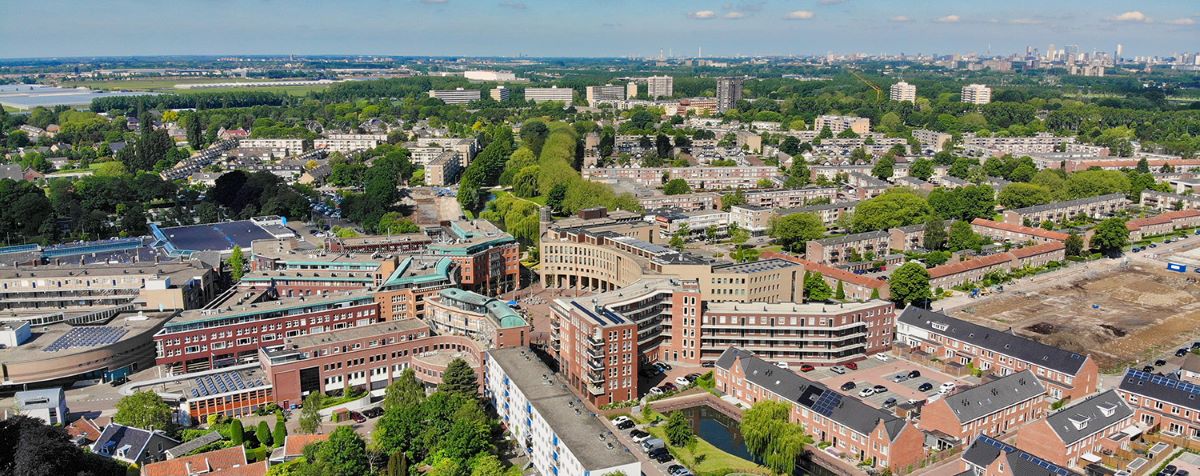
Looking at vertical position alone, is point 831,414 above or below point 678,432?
above

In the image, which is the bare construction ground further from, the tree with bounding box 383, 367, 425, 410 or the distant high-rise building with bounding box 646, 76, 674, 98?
the distant high-rise building with bounding box 646, 76, 674, 98

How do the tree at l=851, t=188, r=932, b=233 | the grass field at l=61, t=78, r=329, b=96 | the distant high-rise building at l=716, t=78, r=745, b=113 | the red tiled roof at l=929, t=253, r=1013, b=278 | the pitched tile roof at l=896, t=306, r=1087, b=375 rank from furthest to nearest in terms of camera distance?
the grass field at l=61, t=78, r=329, b=96 < the distant high-rise building at l=716, t=78, r=745, b=113 < the tree at l=851, t=188, r=932, b=233 < the red tiled roof at l=929, t=253, r=1013, b=278 < the pitched tile roof at l=896, t=306, r=1087, b=375

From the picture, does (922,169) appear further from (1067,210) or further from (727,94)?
(727,94)

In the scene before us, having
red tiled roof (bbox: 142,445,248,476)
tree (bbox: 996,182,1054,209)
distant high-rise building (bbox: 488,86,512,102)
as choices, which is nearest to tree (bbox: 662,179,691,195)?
tree (bbox: 996,182,1054,209)

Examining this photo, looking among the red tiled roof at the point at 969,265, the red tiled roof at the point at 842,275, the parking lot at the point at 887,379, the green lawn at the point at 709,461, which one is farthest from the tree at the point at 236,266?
the red tiled roof at the point at 969,265

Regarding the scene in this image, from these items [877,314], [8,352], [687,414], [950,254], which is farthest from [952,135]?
[8,352]

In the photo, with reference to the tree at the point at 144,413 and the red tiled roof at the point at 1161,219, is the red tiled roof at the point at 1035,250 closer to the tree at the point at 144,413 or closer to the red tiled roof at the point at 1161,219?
the red tiled roof at the point at 1161,219

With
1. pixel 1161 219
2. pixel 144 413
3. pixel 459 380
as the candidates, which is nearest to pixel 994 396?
pixel 459 380
